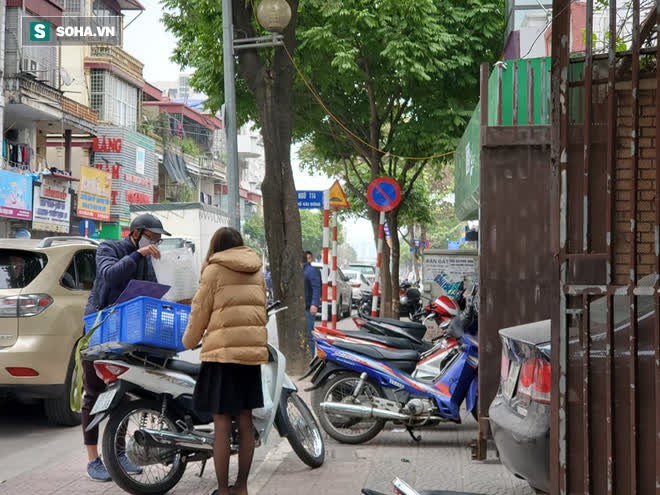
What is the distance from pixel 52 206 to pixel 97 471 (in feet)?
92.4

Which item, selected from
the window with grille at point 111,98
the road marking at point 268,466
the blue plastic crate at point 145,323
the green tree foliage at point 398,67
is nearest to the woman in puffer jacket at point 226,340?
the blue plastic crate at point 145,323

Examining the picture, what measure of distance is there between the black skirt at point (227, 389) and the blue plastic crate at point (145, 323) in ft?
1.65

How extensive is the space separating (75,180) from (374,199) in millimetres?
21792

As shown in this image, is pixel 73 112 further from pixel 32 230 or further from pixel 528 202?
pixel 528 202

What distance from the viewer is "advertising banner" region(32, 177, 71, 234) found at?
108 feet

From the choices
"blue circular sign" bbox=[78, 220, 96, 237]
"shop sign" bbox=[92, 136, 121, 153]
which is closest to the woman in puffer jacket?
"blue circular sign" bbox=[78, 220, 96, 237]

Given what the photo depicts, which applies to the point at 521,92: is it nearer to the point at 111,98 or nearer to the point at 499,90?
the point at 499,90

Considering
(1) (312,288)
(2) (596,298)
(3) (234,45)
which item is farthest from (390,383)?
(1) (312,288)

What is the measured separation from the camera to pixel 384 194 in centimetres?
1639

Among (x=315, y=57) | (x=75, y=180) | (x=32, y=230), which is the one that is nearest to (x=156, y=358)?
(x=315, y=57)

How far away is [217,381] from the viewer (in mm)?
5961

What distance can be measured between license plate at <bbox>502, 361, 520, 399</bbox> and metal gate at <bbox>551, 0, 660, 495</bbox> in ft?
4.87

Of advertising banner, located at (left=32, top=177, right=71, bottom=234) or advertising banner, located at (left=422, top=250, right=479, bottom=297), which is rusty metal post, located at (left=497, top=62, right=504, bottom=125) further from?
advertising banner, located at (left=32, top=177, right=71, bottom=234)

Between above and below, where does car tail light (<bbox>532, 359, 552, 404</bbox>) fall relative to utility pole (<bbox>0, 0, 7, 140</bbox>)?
below
